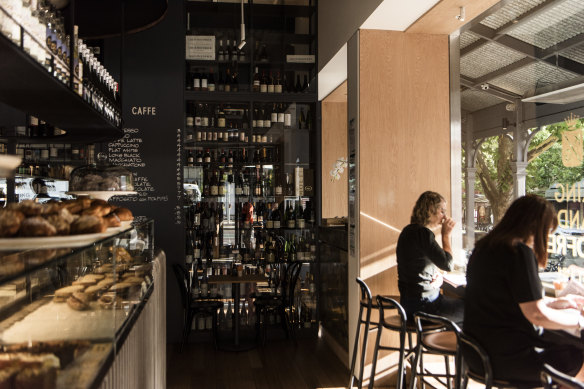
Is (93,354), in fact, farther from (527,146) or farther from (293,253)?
(293,253)

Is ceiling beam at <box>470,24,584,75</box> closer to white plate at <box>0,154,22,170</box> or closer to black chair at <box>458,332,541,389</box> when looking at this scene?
black chair at <box>458,332,541,389</box>

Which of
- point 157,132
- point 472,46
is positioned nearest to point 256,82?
point 157,132

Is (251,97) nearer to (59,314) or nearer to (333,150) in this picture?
(333,150)

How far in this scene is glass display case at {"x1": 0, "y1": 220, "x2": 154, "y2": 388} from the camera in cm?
135

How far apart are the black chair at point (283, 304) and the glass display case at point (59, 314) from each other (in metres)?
3.45

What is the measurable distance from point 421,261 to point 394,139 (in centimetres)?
133

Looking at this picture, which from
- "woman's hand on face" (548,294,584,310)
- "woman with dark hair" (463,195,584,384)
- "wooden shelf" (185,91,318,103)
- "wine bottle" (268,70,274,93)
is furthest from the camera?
"wine bottle" (268,70,274,93)

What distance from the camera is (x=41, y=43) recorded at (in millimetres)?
1896

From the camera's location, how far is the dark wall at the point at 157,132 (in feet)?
19.0

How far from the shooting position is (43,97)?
234cm

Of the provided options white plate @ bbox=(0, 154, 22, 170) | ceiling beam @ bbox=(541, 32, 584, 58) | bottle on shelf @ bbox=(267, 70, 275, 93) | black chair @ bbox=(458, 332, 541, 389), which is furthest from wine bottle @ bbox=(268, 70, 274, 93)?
white plate @ bbox=(0, 154, 22, 170)

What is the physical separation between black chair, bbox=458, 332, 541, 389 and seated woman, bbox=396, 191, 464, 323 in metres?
0.91

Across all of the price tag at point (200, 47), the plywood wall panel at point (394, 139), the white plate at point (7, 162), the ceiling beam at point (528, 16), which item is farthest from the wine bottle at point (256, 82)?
the white plate at point (7, 162)

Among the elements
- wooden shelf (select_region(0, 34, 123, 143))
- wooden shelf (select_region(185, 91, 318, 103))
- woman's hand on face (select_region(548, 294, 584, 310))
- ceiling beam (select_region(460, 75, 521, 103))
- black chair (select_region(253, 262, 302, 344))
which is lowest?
black chair (select_region(253, 262, 302, 344))
